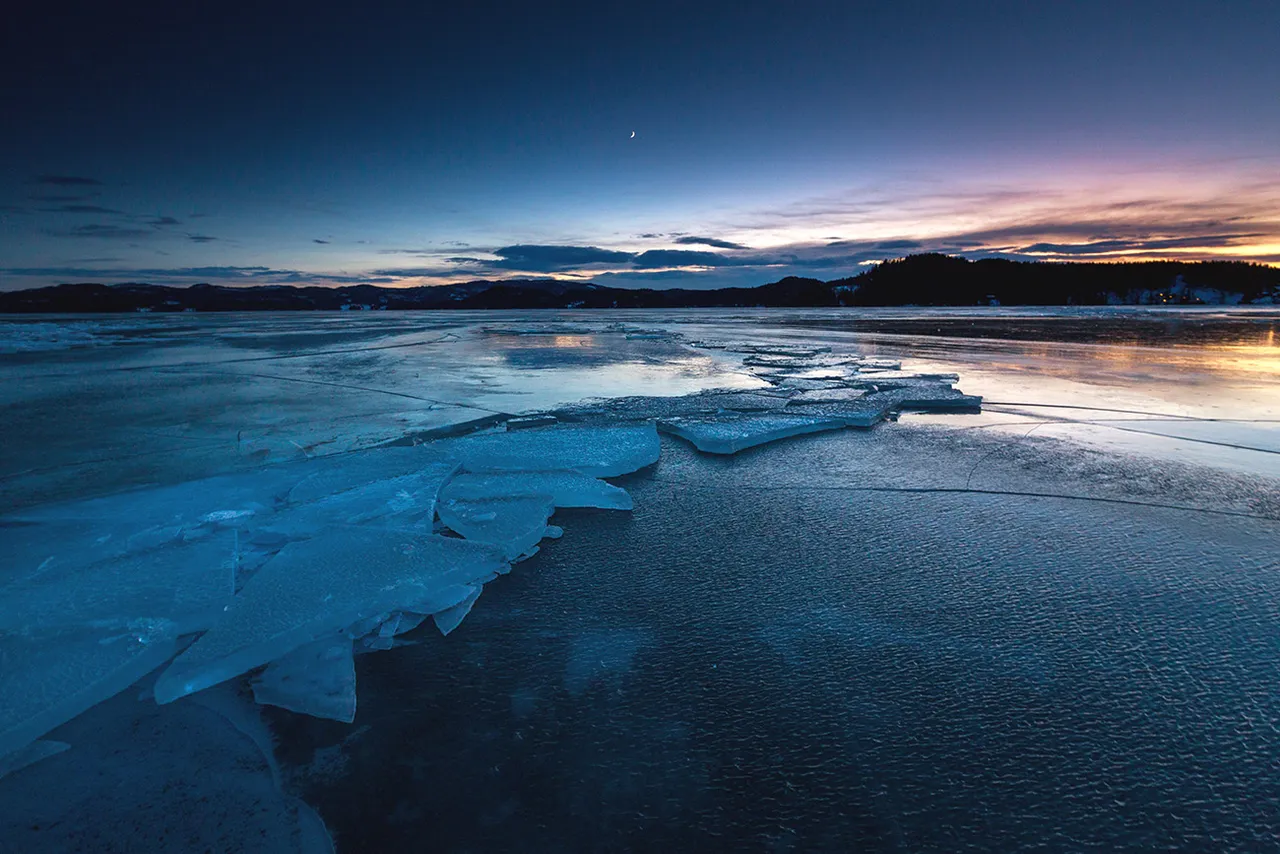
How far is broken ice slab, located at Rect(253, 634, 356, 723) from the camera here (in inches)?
68.6

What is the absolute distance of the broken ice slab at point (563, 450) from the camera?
3.91 meters

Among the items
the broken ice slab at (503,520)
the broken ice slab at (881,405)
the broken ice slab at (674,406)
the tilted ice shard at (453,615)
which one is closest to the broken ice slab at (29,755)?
the tilted ice shard at (453,615)

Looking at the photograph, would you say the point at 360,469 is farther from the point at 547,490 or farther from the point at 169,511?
the point at 547,490

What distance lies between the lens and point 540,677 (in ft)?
6.13

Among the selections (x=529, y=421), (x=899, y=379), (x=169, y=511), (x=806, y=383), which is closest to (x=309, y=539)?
(x=169, y=511)

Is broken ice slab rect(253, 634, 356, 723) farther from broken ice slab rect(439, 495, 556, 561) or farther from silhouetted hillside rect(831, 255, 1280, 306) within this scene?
silhouetted hillside rect(831, 255, 1280, 306)

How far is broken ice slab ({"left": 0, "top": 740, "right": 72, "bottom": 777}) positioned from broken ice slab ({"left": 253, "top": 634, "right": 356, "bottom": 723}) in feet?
1.46

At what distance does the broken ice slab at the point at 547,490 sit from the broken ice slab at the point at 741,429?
4.08 ft

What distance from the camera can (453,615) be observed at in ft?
7.43

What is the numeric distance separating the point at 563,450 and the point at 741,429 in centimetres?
146

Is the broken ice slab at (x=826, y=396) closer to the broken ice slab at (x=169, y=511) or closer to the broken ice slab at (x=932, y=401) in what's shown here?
the broken ice slab at (x=932, y=401)

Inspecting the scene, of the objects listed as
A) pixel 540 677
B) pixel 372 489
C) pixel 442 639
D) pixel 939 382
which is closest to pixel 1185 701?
pixel 540 677

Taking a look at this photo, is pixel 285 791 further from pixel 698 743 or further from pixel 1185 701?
pixel 1185 701

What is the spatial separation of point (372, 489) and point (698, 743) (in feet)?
8.19
